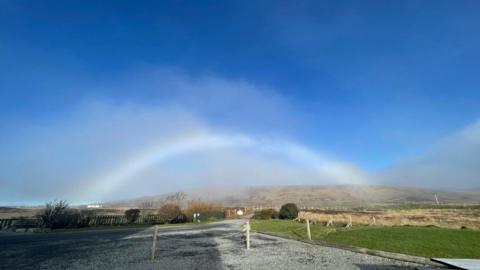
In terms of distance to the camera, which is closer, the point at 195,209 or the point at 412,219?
the point at 412,219

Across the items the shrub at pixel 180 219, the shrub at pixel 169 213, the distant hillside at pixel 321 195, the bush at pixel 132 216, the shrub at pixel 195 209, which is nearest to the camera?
the bush at pixel 132 216

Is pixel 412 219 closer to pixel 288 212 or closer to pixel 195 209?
pixel 288 212

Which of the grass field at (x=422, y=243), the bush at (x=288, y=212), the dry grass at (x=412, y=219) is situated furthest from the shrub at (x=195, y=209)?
the grass field at (x=422, y=243)

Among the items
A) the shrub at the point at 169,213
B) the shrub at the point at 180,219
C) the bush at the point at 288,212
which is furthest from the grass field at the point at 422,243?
the shrub at the point at 180,219

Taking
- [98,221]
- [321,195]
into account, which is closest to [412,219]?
[98,221]

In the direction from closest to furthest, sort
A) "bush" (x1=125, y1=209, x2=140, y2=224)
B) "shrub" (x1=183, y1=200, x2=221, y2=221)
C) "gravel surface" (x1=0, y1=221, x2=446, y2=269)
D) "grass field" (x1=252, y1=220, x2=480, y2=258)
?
1. "gravel surface" (x1=0, y1=221, x2=446, y2=269)
2. "grass field" (x1=252, y1=220, x2=480, y2=258)
3. "bush" (x1=125, y1=209, x2=140, y2=224)
4. "shrub" (x1=183, y1=200, x2=221, y2=221)

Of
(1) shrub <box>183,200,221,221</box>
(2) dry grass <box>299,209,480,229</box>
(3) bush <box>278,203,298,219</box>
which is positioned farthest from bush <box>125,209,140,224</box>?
(2) dry grass <box>299,209,480,229</box>

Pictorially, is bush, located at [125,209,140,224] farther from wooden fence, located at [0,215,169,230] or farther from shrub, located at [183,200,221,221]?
shrub, located at [183,200,221,221]

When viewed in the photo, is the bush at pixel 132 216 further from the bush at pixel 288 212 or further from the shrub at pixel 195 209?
the bush at pixel 288 212

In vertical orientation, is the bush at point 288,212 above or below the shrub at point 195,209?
below

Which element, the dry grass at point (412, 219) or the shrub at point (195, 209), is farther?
the shrub at point (195, 209)

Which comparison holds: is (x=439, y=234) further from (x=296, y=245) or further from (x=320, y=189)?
(x=320, y=189)

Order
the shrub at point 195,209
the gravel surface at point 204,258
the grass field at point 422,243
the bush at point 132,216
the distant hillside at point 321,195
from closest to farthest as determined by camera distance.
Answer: the gravel surface at point 204,258 < the grass field at point 422,243 < the bush at point 132,216 < the shrub at point 195,209 < the distant hillside at point 321,195

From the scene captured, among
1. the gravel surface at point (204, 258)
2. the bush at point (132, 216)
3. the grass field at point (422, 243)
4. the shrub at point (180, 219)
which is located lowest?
the gravel surface at point (204, 258)
